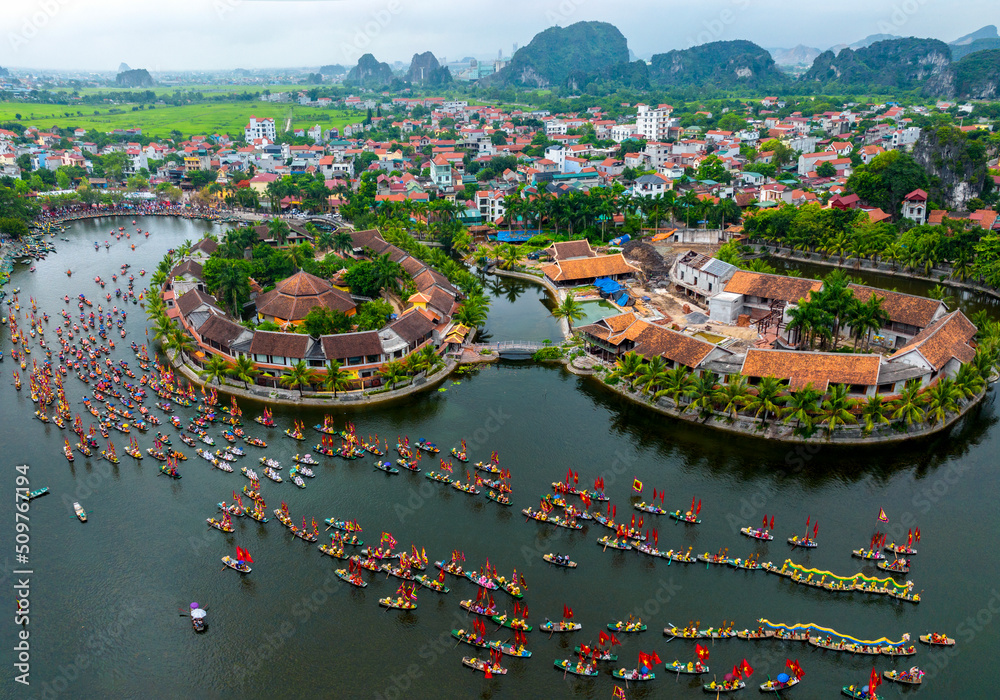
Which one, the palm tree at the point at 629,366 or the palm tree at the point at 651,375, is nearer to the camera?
the palm tree at the point at 651,375

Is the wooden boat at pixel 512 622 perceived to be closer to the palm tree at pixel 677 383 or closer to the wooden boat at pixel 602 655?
the wooden boat at pixel 602 655

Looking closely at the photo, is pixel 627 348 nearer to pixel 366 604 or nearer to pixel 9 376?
pixel 366 604

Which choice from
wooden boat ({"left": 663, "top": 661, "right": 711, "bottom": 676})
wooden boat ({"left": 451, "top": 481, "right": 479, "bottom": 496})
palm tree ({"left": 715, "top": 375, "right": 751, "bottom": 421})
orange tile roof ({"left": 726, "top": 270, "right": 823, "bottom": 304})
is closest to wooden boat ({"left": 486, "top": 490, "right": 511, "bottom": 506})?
wooden boat ({"left": 451, "top": 481, "right": 479, "bottom": 496})

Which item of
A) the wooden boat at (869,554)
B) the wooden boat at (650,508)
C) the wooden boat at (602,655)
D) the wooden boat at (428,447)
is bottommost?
the wooden boat at (602,655)

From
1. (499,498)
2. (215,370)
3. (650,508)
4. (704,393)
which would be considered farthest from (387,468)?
(704,393)

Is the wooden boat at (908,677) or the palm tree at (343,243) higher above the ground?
the palm tree at (343,243)

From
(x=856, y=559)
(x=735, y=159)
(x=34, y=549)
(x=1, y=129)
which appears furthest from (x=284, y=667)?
(x=1, y=129)

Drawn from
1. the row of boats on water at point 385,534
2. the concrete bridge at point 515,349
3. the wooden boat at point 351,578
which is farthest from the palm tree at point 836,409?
the wooden boat at point 351,578
